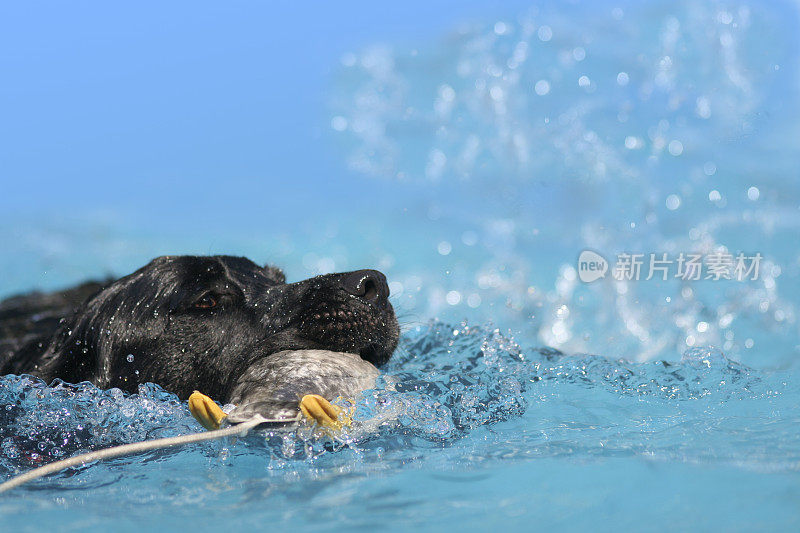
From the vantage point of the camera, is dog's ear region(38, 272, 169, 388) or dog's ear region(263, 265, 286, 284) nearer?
dog's ear region(38, 272, 169, 388)

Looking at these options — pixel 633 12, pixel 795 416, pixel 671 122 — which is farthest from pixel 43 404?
pixel 633 12

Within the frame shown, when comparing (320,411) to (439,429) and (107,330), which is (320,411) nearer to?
(439,429)

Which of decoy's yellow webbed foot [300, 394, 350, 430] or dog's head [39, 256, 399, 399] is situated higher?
dog's head [39, 256, 399, 399]

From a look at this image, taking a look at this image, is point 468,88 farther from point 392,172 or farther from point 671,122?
point 671,122

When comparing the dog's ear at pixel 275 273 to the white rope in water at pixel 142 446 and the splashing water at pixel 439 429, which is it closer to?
the splashing water at pixel 439 429

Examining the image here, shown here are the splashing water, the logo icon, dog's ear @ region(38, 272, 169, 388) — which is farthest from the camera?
the logo icon

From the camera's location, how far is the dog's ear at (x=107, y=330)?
3.87m

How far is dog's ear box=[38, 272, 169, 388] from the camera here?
12.7 ft

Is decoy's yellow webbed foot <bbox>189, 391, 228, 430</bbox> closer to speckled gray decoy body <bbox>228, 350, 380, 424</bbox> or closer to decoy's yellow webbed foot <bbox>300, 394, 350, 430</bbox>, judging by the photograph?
speckled gray decoy body <bbox>228, 350, 380, 424</bbox>

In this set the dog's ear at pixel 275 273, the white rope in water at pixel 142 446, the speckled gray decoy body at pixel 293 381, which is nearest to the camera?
the white rope in water at pixel 142 446

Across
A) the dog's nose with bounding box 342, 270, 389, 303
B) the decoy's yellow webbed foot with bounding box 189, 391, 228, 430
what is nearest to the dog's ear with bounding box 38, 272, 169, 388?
the dog's nose with bounding box 342, 270, 389, 303

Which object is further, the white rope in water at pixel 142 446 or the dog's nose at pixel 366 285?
the dog's nose at pixel 366 285

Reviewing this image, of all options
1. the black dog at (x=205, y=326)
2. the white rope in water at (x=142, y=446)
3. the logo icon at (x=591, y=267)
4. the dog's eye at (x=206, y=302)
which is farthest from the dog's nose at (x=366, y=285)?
the logo icon at (x=591, y=267)

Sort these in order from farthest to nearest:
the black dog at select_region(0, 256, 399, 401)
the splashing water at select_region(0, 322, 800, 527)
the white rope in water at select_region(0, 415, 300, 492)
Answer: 1. the black dog at select_region(0, 256, 399, 401)
2. the splashing water at select_region(0, 322, 800, 527)
3. the white rope in water at select_region(0, 415, 300, 492)
